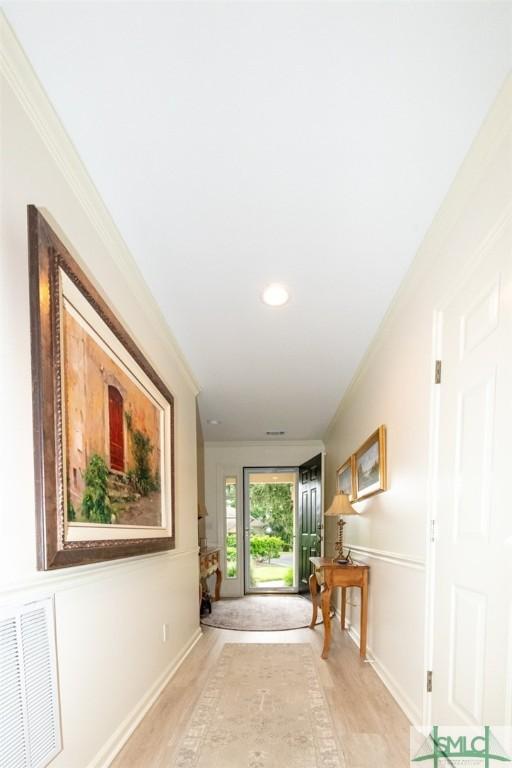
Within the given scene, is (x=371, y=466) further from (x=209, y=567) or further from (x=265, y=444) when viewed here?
(x=265, y=444)

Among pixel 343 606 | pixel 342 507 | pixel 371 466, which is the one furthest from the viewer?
pixel 343 606

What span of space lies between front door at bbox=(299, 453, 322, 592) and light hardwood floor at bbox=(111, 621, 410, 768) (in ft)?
7.26

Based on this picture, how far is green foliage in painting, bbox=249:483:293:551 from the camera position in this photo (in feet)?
24.7

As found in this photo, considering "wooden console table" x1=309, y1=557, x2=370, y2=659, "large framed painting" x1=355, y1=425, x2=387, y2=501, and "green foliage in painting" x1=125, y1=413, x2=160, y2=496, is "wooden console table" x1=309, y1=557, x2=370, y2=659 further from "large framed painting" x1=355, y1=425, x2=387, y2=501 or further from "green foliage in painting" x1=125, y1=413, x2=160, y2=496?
"green foliage in painting" x1=125, y1=413, x2=160, y2=496


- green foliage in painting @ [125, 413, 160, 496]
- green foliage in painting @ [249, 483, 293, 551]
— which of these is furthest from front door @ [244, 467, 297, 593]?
green foliage in painting @ [125, 413, 160, 496]

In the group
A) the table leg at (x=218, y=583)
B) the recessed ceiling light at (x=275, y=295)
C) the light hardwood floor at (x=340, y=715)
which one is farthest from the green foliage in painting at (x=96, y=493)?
the table leg at (x=218, y=583)

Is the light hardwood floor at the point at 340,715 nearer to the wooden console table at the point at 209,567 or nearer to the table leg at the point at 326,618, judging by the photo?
the table leg at the point at 326,618

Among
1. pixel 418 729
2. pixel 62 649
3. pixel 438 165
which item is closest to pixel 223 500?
pixel 418 729

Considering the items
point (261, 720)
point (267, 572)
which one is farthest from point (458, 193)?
point (267, 572)

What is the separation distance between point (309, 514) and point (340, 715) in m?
3.81

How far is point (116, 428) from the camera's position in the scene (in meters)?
2.09

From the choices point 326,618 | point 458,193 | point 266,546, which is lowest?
point 326,618

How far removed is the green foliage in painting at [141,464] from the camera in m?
2.32

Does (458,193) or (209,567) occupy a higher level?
(458,193)
